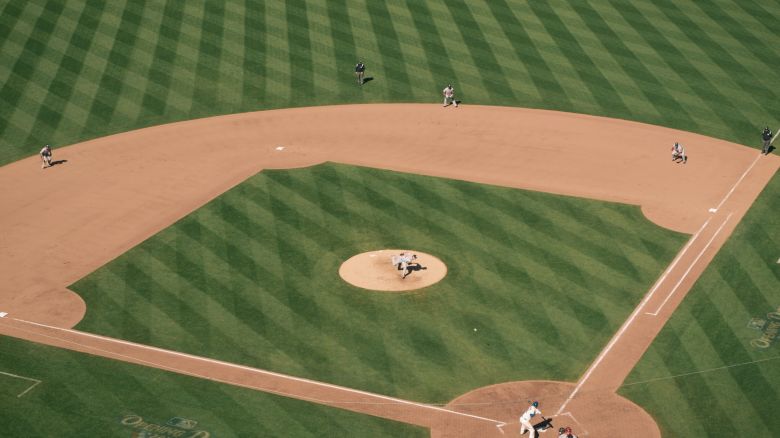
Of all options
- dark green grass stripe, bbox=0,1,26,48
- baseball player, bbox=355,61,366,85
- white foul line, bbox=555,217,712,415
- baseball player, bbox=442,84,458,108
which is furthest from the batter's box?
dark green grass stripe, bbox=0,1,26,48

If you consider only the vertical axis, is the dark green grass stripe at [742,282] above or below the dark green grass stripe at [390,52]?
below

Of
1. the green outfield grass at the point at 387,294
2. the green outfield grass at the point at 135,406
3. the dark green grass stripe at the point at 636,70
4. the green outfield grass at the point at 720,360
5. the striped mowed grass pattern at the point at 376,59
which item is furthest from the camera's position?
the striped mowed grass pattern at the point at 376,59

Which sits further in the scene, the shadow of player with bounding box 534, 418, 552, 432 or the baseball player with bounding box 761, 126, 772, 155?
the baseball player with bounding box 761, 126, 772, 155

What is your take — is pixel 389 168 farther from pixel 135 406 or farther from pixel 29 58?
pixel 29 58

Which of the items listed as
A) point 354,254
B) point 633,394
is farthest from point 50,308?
point 633,394

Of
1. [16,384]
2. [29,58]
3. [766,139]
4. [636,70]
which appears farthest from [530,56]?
[16,384]

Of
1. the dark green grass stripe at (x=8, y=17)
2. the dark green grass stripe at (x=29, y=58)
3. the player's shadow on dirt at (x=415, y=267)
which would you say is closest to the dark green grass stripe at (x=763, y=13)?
the player's shadow on dirt at (x=415, y=267)

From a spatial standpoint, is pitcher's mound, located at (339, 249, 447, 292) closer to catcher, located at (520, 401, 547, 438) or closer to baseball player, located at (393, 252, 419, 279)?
baseball player, located at (393, 252, 419, 279)

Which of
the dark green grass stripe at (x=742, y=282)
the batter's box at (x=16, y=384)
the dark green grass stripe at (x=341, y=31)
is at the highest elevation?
the dark green grass stripe at (x=341, y=31)

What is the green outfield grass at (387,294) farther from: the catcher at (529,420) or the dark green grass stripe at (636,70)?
the dark green grass stripe at (636,70)
